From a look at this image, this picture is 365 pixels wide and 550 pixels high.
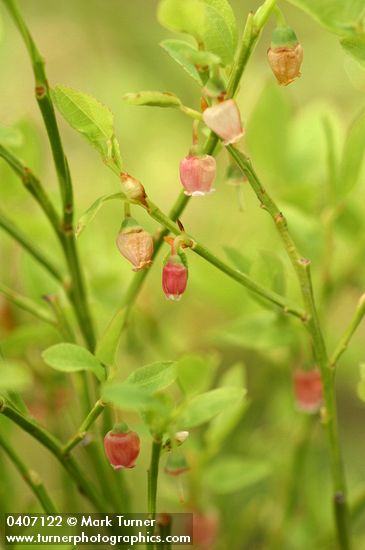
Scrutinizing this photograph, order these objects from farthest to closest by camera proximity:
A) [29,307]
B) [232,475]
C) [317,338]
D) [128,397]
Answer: [232,475]
[29,307]
[317,338]
[128,397]

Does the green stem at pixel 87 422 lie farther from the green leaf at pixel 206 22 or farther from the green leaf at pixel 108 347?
the green leaf at pixel 206 22

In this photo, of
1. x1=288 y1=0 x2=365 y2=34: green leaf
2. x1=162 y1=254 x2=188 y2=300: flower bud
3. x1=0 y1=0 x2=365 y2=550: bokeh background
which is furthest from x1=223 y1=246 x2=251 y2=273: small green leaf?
x1=288 y1=0 x2=365 y2=34: green leaf

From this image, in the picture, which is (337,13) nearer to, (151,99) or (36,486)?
(151,99)

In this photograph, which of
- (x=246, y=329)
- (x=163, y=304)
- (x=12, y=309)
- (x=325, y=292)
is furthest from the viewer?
(x=163, y=304)

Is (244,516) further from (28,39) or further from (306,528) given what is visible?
(28,39)

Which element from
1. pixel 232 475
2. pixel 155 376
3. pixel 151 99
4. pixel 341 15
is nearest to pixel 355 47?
pixel 341 15

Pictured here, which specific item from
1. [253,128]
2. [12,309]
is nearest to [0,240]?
[12,309]
